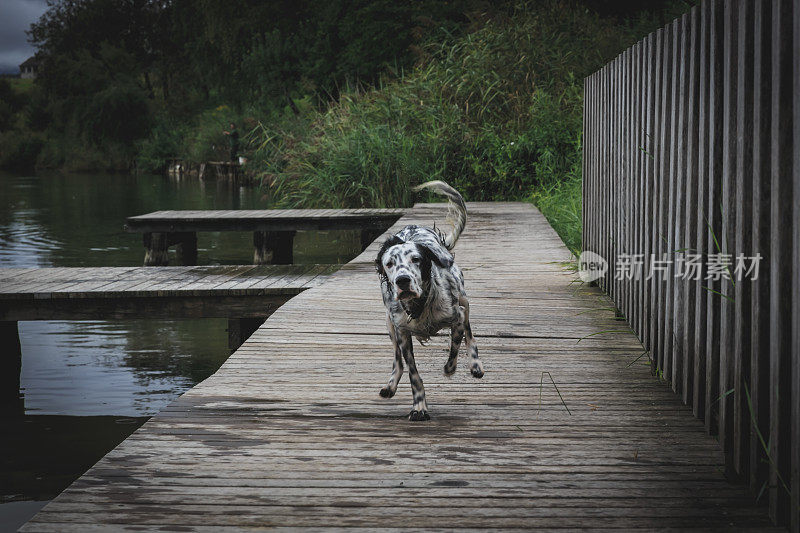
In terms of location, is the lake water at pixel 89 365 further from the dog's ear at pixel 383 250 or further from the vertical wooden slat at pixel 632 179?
the vertical wooden slat at pixel 632 179

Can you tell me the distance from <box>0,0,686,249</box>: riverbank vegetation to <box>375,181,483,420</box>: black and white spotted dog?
6.60 m

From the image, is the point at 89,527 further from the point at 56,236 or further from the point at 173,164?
the point at 173,164

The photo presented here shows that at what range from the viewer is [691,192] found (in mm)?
3453

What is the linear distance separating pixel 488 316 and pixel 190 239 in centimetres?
949

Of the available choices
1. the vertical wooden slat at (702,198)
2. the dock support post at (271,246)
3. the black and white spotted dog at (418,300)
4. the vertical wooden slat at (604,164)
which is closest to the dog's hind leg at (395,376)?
the black and white spotted dog at (418,300)

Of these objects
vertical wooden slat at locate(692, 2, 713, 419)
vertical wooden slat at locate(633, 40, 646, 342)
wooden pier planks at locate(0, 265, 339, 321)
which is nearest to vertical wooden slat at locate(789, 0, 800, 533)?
vertical wooden slat at locate(692, 2, 713, 419)

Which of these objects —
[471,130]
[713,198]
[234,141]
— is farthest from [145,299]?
[234,141]

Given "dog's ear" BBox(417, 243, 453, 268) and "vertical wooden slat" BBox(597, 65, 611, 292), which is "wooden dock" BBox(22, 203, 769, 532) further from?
"vertical wooden slat" BBox(597, 65, 611, 292)

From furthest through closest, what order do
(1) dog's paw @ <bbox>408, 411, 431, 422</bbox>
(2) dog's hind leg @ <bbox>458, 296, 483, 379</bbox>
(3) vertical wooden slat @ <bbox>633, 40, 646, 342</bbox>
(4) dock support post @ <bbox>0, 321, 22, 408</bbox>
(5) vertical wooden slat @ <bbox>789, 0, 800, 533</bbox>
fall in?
1. (4) dock support post @ <bbox>0, 321, 22, 408</bbox>
2. (3) vertical wooden slat @ <bbox>633, 40, 646, 342</bbox>
3. (2) dog's hind leg @ <bbox>458, 296, 483, 379</bbox>
4. (1) dog's paw @ <bbox>408, 411, 431, 422</bbox>
5. (5) vertical wooden slat @ <bbox>789, 0, 800, 533</bbox>

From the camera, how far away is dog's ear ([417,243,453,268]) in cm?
336

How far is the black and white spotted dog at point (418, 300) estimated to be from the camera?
124 inches

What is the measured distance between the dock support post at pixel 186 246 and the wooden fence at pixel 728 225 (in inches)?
407

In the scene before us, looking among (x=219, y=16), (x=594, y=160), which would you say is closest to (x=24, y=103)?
(x=219, y=16)

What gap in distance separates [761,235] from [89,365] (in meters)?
7.81
